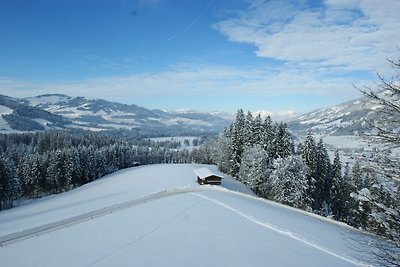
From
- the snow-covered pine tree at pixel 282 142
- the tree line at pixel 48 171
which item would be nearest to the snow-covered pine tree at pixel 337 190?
the snow-covered pine tree at pixel 282 142

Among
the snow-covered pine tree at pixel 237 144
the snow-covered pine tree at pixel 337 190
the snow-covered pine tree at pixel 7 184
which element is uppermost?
the snow-covered pine tree at pixel 237 144

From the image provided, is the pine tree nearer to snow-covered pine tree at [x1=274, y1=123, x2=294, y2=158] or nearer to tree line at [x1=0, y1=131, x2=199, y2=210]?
snow-covered pine tree at [x1=274, y1=123, x2=294, y2=158]

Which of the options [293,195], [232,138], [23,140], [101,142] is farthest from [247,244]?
[23,140]

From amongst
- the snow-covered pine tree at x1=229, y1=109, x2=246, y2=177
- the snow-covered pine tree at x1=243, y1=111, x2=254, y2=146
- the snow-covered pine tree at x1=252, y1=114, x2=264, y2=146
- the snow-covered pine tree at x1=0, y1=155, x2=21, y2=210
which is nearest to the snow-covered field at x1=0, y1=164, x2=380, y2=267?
the snow-covered pine tree at x1=252, y1=114, x2=264, y2=146

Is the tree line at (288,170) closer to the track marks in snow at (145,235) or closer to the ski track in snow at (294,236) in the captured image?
the ski track in snow at (294,236)

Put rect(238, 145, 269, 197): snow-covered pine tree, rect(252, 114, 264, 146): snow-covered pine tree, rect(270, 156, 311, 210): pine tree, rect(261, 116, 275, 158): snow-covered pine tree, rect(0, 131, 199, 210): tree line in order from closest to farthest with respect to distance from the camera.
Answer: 1. rect(270, 156, 311, 210): pine tree
2. rect(238, 145, 269, 197): snow-covered pine tree
3. rect(261, 116, 275, 158): snow-covered pine tree
4. rect(252, 114, 264, 146): snow-covered pine tree
5. rect(0, 131, 199, 210): tree line

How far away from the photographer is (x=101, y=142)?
142 m

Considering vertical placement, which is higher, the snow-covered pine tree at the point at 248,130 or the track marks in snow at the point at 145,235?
the snow-covered pine tree at the point at 248,130

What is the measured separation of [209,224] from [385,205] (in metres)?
13.4

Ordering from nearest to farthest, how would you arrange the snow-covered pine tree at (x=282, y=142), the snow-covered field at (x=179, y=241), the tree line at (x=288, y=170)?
the snow-covered field at (x=179, y=241), the tree line at (x=288, y=170), the snow-covered pine tree at (x=282, y=142)

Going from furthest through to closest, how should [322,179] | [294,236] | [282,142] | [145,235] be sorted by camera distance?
[282,142] < [322,179] < [294,236] < [145,235]

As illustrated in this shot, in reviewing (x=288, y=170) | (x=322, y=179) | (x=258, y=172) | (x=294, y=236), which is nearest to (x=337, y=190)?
(x=322, y=179)

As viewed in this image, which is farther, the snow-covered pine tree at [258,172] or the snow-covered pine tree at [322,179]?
the snow-covered pine tree at [322,179]

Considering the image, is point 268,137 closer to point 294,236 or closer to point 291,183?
point 291,183
